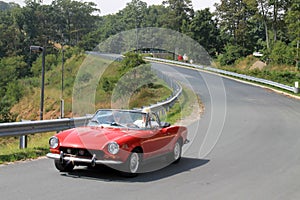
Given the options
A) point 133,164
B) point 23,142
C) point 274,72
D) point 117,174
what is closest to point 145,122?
point 133,164

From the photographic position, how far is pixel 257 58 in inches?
2559

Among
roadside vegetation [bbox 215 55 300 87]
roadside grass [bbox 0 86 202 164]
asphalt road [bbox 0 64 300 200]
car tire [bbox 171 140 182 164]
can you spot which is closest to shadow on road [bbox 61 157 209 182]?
asphalt road [bbox 0 64 300 200]

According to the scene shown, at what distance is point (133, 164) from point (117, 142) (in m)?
0.68

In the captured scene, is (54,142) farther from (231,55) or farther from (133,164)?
(231,55)

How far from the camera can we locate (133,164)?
8.79 m

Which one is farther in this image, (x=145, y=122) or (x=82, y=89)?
(x=82, y=89)

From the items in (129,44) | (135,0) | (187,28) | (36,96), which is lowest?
(36,96)

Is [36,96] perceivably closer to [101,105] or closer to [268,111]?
[101,105]

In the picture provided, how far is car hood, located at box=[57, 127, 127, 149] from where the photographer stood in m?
8.43

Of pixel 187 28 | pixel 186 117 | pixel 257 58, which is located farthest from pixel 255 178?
pixel 187 28

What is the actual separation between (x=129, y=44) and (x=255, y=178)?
2586cm

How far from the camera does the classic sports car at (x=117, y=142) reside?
836 centimetres

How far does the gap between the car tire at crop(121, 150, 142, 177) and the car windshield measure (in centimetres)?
89

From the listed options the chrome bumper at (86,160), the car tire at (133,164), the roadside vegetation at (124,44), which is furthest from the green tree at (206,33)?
the chrome bumper at (86,160)
